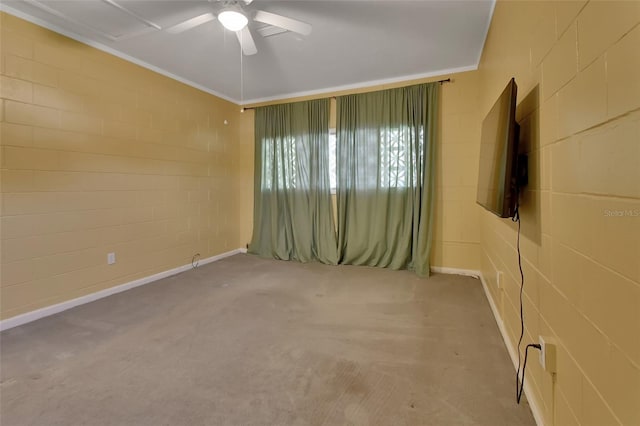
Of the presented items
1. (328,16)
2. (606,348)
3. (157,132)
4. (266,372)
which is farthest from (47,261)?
(606,348)

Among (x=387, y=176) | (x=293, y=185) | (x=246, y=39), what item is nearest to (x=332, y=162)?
(x=293, y=185)

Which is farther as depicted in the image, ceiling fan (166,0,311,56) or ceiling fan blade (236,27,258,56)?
ceiling fan blade (236,27,258,56)

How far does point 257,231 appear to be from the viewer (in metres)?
4.64

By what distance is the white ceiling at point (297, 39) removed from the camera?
7.64ft

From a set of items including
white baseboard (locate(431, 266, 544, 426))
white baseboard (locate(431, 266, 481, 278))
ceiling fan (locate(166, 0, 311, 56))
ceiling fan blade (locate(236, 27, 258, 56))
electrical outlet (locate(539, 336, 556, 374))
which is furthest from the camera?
white baseboard (locate(431, 266, 481, 278))

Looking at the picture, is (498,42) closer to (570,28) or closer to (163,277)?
(570,28)

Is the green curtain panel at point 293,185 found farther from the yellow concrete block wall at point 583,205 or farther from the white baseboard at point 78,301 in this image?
the yellow concrete block wall at point 583,205

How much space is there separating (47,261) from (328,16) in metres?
3.35

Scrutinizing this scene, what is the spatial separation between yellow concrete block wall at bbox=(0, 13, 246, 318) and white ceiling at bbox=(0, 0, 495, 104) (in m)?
0.25

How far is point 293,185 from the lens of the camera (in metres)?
4.36

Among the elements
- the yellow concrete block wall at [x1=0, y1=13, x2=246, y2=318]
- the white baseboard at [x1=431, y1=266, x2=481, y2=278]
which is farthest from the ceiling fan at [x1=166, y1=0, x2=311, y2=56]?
the white baseboard at [x1=431, y1=266, x2=481, y2=278]

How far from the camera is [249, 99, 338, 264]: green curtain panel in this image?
417 centimetres

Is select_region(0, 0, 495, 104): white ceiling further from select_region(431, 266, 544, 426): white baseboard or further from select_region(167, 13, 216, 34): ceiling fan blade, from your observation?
select_region(431, 266, 544, 426): white baseboard

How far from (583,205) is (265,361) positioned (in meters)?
1.81
